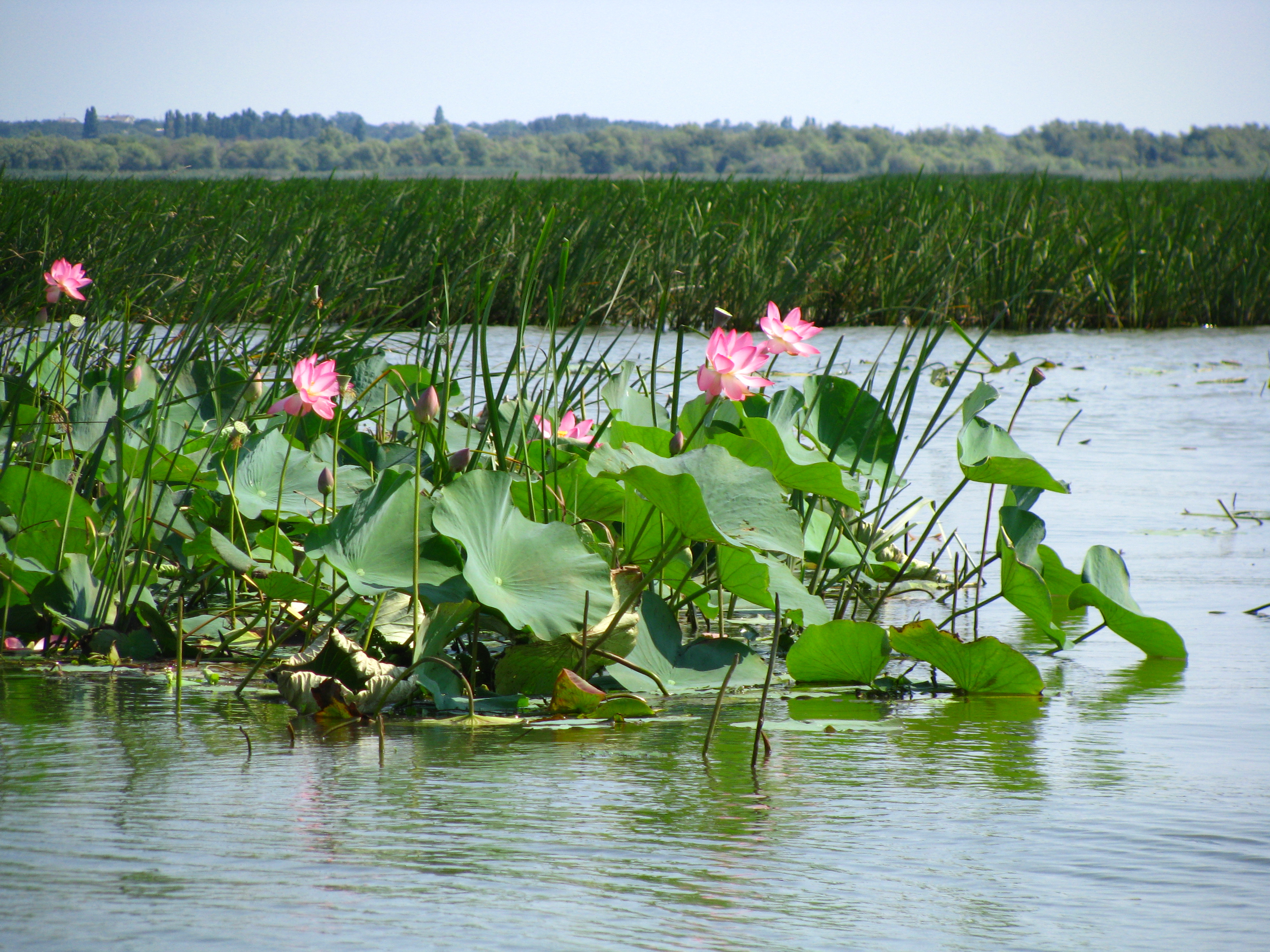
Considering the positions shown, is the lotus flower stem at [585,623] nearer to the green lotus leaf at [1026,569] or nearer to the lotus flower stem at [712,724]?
the lotus flower stem at [712,724]

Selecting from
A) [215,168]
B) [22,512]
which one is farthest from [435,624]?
[215,168]

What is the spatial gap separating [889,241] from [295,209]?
3506 mm

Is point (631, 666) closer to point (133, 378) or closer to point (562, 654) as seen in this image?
point (562, 654)

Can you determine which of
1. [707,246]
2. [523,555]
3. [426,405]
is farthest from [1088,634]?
[707,246]

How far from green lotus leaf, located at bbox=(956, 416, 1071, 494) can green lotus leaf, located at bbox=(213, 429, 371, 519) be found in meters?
0.82

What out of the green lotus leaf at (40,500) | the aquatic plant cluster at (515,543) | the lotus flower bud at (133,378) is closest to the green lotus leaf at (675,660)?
the aquatic plant cluster at (515,543)

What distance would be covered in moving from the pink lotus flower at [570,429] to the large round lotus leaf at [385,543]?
45 centimetres

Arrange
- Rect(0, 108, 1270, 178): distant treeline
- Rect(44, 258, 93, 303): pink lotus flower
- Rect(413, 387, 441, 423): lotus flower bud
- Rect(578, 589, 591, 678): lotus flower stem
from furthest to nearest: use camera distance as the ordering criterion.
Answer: Rect(0, 108, 1270, 178): distant treeline, Rect(44, 258, 93, 303): pink lotus flower, Rect(413, 387, 441, 423): lotus flower bud, Rect(578, 589, 591, 678): lotus flower stem

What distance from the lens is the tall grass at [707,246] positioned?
14.8 feet

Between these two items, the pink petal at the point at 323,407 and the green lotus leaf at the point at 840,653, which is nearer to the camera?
the green lotus leaf at the point at 840,653

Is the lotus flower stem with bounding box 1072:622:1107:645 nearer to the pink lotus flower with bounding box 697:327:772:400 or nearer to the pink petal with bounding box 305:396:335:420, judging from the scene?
the pink lotus flower with bounding box 697:327:772:400

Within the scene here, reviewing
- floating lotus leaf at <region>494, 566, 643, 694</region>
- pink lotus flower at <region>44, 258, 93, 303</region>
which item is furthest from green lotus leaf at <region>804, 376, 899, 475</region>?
pink lotus flower at <region>44, 258, 93, 303</region>

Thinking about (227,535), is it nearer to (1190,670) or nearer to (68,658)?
(68,658)

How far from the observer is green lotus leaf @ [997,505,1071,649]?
1.31 meters
